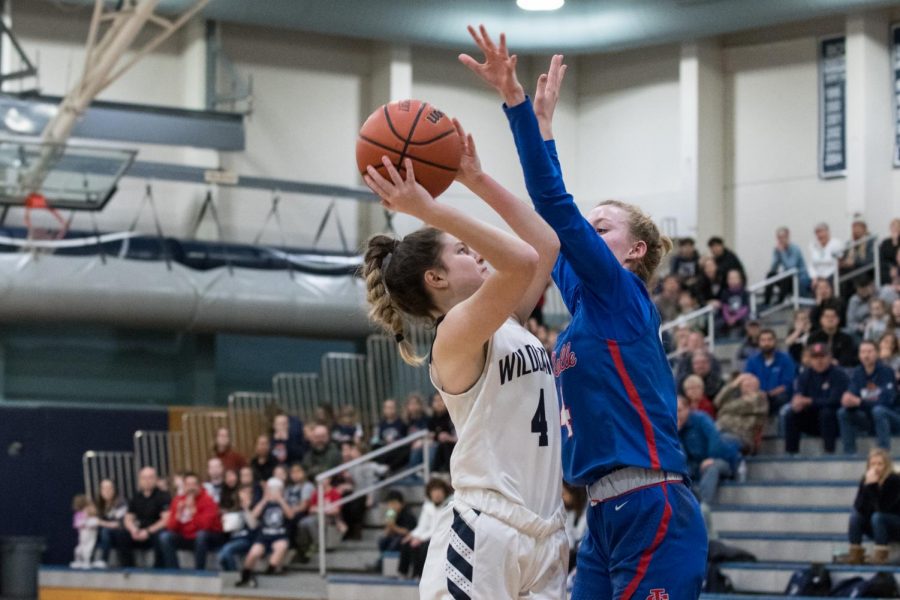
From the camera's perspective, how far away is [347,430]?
60.4ft

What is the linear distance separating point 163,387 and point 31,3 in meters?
6.15

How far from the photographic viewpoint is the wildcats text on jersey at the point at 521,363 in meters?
4.38

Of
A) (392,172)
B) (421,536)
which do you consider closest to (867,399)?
(421,536)

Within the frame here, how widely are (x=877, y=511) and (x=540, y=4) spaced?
1024 cm

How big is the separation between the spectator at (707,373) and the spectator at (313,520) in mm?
4363

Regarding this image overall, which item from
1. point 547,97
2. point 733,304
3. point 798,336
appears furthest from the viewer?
point 733,304

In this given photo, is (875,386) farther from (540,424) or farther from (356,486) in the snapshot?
(540,424)

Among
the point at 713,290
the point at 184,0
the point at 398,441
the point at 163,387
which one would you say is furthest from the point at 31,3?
the point at 713,290

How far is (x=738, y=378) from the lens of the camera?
1506 cm

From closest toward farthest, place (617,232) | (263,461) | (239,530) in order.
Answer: (617,232), (239,530), (263,461)

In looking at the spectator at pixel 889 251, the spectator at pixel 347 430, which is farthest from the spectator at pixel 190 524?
the spectator at pixel 889 251

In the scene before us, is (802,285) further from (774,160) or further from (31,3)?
(31,3)

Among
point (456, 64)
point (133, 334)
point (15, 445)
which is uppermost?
point (456, 64)

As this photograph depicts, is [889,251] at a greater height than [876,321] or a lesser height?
greater
